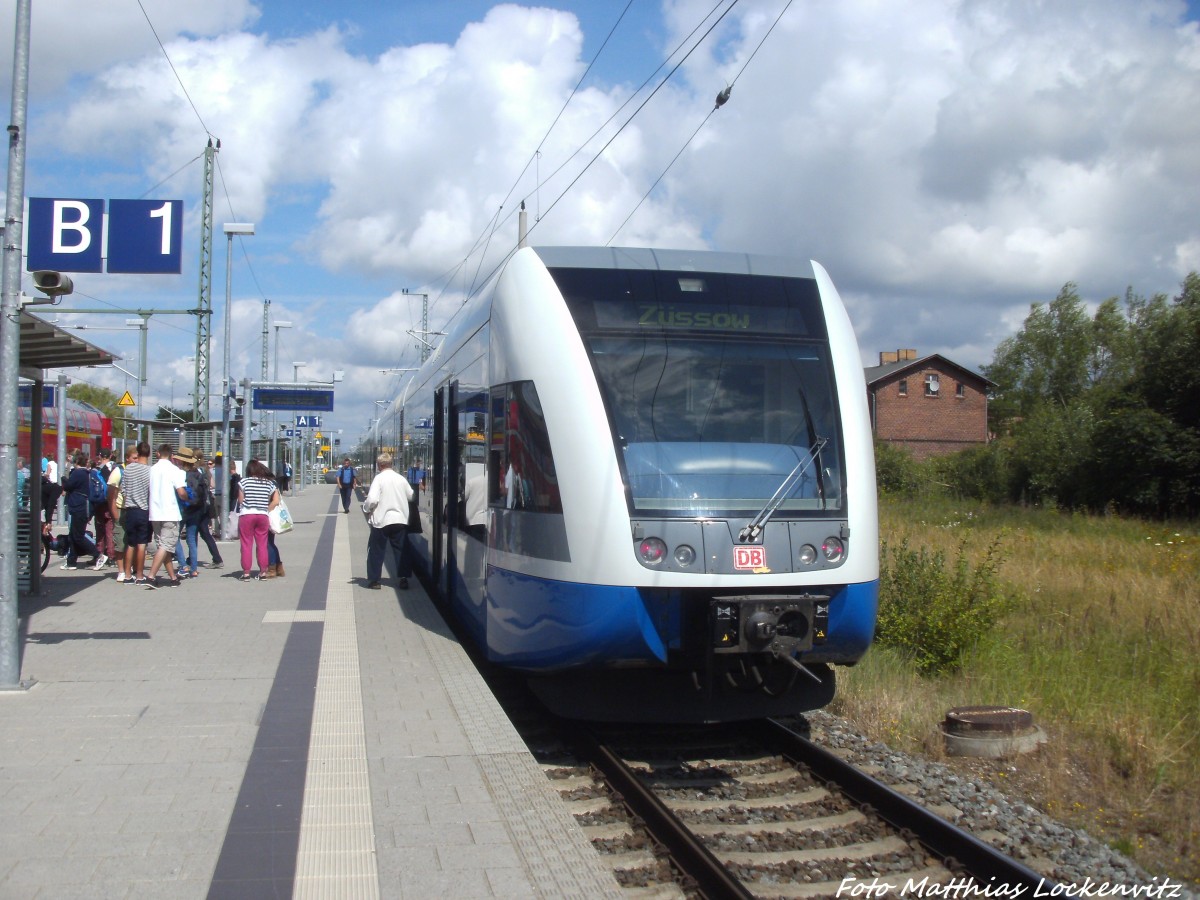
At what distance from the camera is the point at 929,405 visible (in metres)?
66.8

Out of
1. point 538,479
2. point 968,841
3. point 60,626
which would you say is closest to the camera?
point 968,841

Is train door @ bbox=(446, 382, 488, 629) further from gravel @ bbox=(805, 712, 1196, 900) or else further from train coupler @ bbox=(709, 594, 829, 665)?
gravel @ bbox=(805, 712, 1196, 900)

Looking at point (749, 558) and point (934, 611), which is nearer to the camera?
point (749, 558)

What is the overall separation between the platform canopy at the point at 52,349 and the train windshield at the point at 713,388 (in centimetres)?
523

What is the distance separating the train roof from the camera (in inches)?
292

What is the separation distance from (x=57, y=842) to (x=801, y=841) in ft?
11.0

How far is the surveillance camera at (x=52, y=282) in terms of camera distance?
779 cm

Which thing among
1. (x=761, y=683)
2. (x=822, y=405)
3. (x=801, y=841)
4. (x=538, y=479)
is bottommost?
(x=801, y=841)

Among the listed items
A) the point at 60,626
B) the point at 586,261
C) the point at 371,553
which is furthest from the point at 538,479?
the point at 371,553

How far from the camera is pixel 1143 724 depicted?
7562mm

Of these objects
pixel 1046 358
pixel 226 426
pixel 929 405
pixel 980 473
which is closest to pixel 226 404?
pixel 226 426

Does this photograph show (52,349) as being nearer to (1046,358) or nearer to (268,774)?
(268,774)

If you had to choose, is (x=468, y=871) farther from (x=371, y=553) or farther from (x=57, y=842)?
(x=371, y=553)

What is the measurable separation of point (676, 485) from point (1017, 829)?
2565 millimetres
